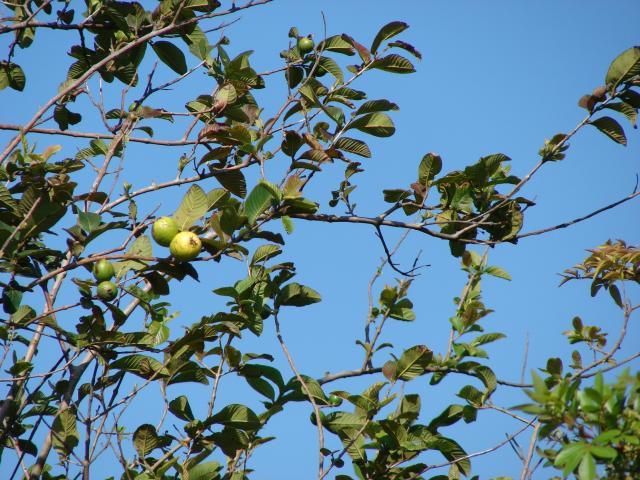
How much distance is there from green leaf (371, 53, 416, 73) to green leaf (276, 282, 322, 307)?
87cm

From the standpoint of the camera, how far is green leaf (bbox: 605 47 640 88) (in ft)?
7.68

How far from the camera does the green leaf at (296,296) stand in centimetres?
243

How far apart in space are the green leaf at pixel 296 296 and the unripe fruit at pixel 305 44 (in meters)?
0.93

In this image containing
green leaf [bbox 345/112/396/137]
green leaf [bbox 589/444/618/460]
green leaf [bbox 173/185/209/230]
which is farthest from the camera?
green leaf [bbox 345/112/396/137]

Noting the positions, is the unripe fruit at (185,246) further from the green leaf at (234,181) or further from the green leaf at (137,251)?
the green leaf at (234,181)

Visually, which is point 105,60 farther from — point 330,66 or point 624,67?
point 624,67

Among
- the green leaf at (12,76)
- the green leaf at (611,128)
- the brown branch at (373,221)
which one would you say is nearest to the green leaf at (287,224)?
Answer: the brown branch at (373,221)

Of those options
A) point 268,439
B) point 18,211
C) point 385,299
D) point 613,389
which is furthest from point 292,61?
point 613,389

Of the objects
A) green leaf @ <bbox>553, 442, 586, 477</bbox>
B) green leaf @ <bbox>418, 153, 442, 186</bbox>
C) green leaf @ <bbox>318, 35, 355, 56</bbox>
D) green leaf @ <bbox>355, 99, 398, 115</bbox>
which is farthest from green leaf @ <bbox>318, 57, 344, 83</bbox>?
green leaf @ <bbox>553, 442, 586, 477</bbox>

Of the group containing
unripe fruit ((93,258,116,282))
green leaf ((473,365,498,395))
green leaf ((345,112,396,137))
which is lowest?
green leaf ((473,365,498,395))

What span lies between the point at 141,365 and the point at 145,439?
26 cm

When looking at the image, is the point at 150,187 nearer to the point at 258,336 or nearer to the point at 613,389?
the point at 258,336

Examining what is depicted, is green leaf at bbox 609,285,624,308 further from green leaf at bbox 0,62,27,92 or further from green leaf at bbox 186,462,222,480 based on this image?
green leaf at bbox 0,62,27,92

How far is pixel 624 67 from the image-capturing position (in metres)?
2.38
